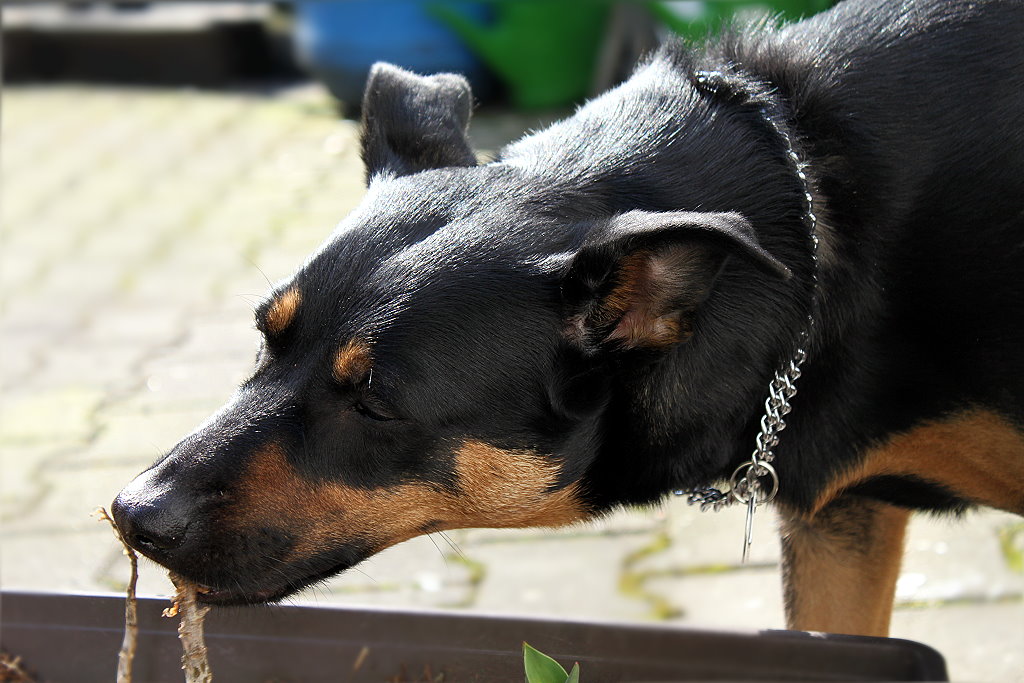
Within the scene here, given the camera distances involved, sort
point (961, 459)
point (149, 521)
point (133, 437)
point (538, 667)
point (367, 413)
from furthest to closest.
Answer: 1. point (133, 437)
2. point (961, 459)
3. point (367, 413)
4. point (149, 521)
5. point (538, 667)

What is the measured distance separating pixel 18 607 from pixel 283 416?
92cm

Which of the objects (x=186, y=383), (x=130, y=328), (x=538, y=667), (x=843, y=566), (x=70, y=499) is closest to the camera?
(x=538, y=667)

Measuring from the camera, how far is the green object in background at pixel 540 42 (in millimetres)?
8938

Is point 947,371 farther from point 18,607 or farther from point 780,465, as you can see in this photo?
point 18,607

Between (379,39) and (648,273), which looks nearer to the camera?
(648,273)

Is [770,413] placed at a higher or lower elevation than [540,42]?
higher

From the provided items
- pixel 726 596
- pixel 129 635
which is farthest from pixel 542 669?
pixel 726 596

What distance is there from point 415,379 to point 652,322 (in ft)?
1.84

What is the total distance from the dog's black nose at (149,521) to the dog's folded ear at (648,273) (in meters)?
0.99


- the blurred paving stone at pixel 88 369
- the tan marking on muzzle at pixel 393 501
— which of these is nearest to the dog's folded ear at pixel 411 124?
the tan marking on muzzle at pixel 393 501

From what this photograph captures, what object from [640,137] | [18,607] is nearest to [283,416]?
[18,607]

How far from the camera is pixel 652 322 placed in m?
2.80

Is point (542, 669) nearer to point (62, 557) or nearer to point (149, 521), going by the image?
point (149, 521)

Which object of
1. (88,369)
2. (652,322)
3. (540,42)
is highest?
(652,322)
